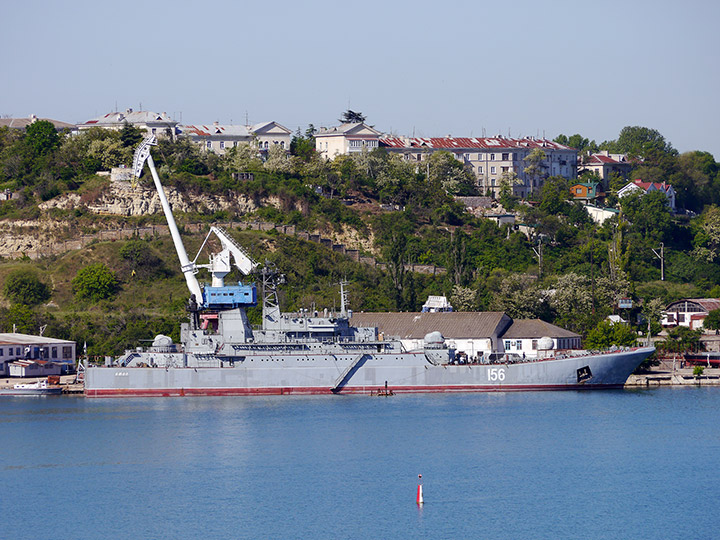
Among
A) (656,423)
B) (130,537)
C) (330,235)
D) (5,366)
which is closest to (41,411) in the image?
(5,366)

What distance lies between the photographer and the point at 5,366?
77500mm

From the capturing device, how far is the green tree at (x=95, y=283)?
9462 centimetres

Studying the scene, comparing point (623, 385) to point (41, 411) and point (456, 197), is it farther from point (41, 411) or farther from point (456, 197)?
point (456, 197)

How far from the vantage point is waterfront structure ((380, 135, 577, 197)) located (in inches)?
5094

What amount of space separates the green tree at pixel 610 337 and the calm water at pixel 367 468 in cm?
1026

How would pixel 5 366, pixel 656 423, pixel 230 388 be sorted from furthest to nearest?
pixel 5 366 → pixel 230 388 → pixel 656 423

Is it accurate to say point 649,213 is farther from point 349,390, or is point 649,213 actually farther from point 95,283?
point 349,390

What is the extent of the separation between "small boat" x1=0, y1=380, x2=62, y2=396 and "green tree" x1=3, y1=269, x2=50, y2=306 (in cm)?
2077

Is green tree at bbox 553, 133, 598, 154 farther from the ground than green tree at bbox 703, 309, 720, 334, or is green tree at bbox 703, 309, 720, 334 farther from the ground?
green tree at bbox 553, 133, 598, 154

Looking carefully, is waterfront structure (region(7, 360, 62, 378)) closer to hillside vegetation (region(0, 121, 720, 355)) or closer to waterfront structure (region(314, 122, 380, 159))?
hillside vegetation (region(0, 121, 720, 355))

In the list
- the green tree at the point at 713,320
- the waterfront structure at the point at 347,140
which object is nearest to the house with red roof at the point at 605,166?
the waterfront structure at the point at 347,140

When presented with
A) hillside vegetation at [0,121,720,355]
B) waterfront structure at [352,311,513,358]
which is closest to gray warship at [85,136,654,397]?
waterfront structure at [352,311,513,358]

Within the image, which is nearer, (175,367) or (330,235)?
(175,367)

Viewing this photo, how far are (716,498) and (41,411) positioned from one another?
38965mm
